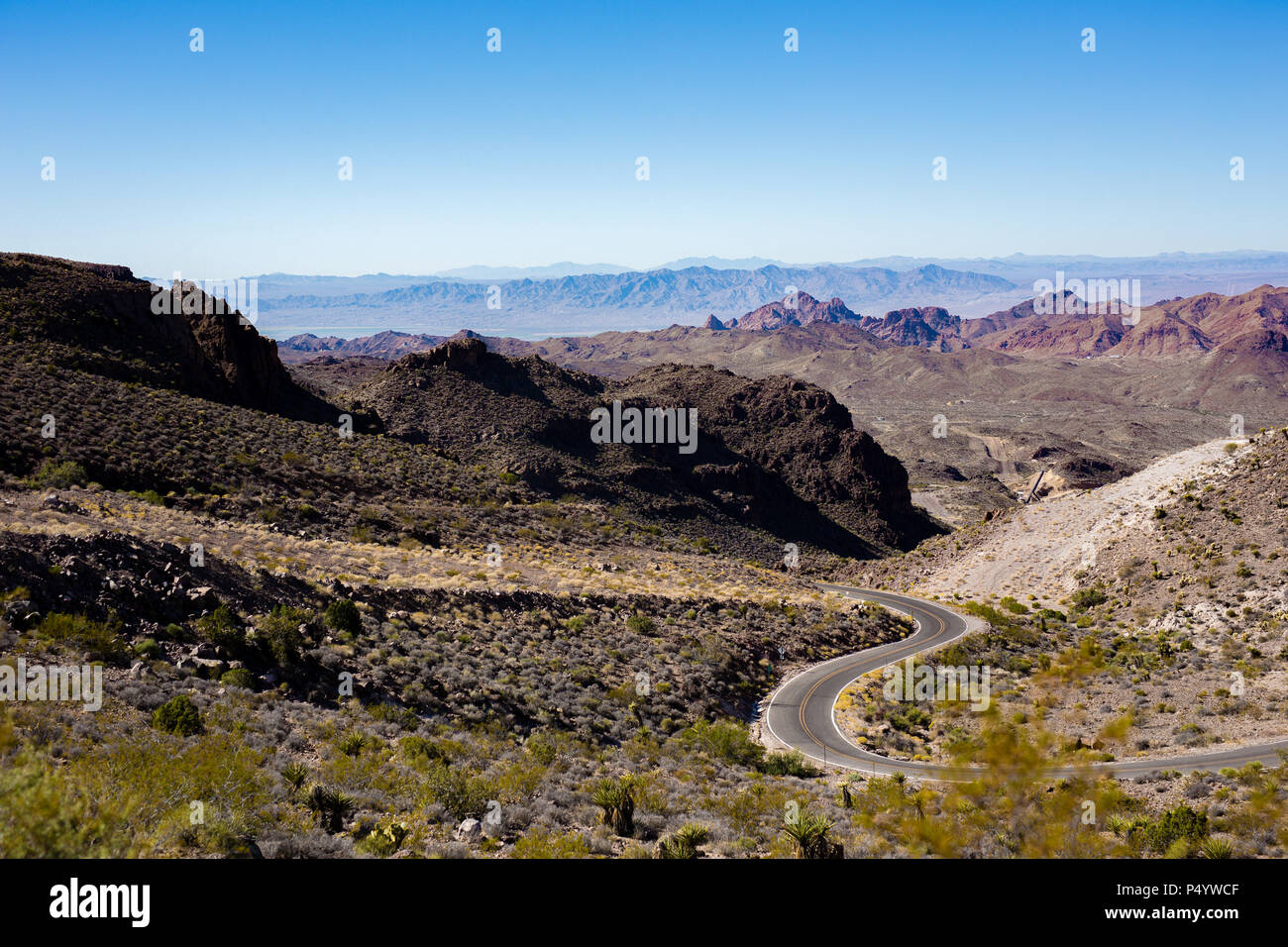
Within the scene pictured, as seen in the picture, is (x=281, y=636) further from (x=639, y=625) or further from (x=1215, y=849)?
(x=1215, y=849)

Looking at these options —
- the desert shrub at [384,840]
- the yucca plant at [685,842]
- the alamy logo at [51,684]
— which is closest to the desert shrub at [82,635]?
the alamy logo at [51,684]

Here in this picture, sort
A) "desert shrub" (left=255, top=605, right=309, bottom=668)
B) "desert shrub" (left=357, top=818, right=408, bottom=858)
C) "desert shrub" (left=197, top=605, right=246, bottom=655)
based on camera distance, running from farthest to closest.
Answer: "desert shrub" (left=255, top=605, right=309, bottom=668) < "desert shrub" (left=197, top=605, right=246, bottom=655) < "desert shrub" (left=357, top=818, right=408, bottom=858)

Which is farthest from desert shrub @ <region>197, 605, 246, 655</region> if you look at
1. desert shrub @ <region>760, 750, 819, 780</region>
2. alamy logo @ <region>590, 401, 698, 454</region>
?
alamy logo @ <region>590, 401, 698, 454</region>

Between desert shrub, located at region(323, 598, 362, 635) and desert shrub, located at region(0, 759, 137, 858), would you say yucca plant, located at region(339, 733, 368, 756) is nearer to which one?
desert shrub, located at region(323, 598, 362, 635)

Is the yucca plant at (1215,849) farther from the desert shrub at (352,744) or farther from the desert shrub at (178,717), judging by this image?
the desert shrub at (178,717)

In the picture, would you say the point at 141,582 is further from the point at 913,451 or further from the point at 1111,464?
the point at 913,451
